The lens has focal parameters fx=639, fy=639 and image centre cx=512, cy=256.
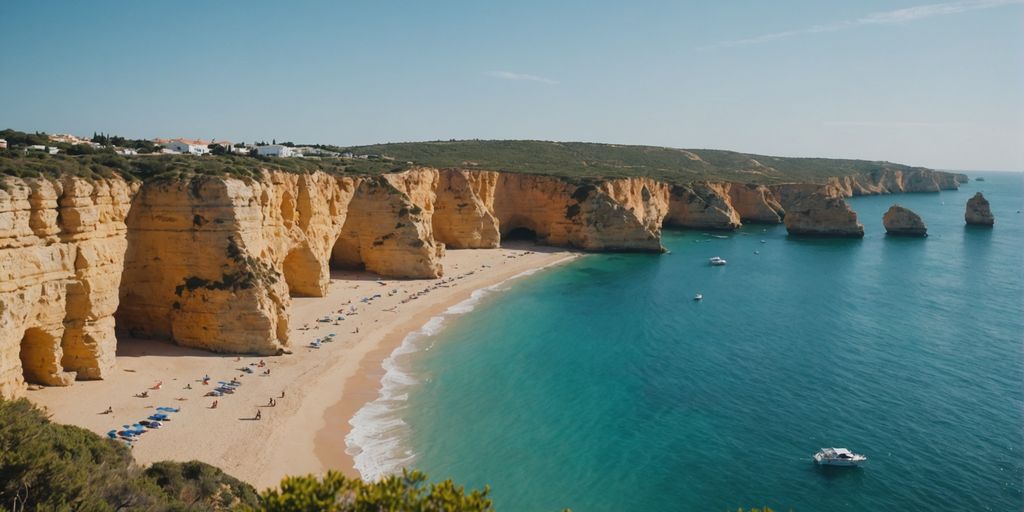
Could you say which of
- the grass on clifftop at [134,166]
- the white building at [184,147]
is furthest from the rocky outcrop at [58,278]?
the white building at [184,147]

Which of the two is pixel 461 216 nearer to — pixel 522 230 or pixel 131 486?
pixel 522 230

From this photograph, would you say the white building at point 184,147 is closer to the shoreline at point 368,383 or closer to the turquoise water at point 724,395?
the shoreline at point 368,383

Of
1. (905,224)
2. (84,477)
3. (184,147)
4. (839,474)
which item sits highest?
(184,147)

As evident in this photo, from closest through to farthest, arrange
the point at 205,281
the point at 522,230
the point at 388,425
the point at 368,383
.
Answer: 1. the point at 388,425
2. the point at 368,383
3. the point at 205,281
4. the point at 522,230

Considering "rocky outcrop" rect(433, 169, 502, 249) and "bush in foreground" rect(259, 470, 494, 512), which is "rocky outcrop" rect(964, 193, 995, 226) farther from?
"bush in foreground" rect(259, 470, 494, 512)

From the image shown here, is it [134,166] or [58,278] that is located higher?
[134,166]

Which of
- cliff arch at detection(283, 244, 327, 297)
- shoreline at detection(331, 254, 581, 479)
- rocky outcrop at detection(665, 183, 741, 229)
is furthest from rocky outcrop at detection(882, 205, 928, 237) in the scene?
cliff arch at detection(283, 244, 327, 297)

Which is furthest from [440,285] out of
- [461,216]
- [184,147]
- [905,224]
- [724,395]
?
[905,224]
